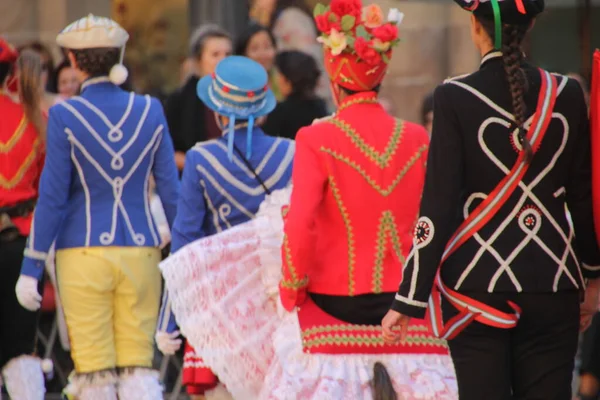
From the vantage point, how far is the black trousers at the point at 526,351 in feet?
15.1

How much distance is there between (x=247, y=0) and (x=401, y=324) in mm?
8170

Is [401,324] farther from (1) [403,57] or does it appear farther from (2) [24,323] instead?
(1) [403,57]

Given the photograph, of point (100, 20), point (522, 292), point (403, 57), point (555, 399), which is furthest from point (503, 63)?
point (403, 57)

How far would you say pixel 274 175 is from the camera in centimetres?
662

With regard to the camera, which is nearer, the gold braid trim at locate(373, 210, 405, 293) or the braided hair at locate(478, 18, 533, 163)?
the braided hair at locate(478, 18, 533, 163)

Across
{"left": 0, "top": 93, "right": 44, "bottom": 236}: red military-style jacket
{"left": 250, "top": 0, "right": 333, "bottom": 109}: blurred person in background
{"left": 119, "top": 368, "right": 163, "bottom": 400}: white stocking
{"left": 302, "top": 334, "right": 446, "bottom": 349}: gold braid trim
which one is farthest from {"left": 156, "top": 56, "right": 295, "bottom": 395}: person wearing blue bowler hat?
{"left": 250, "top": 0, "right": 333, "bottom": 109}: blurred person in background

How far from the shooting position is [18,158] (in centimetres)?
718

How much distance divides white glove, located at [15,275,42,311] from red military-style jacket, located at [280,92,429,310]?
143cm

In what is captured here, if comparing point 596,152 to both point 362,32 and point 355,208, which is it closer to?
point 355,208

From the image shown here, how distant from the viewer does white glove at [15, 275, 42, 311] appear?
6699 millimetres

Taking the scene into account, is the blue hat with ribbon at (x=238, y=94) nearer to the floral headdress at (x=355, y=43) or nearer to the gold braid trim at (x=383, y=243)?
the floral headdress at (x=355, y=43)

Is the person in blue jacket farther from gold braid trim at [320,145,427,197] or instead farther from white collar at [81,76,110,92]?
gold braid trim at [320,145,427,197]

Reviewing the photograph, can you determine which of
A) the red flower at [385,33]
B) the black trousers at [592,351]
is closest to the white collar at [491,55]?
the red flower at [385,33]

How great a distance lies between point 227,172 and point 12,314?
1419 millimetres
